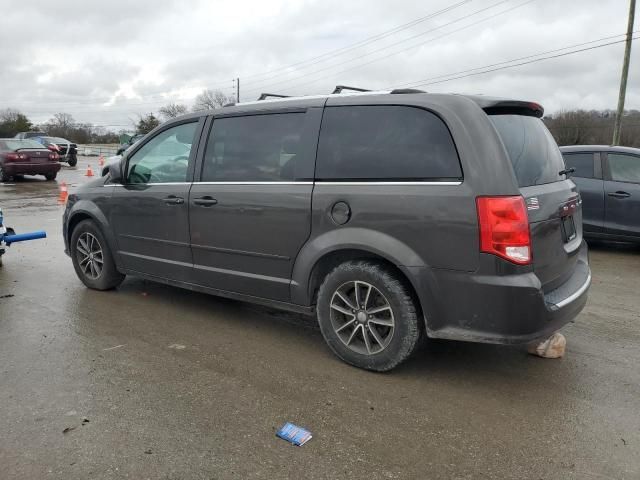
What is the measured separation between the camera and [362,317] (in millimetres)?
3549

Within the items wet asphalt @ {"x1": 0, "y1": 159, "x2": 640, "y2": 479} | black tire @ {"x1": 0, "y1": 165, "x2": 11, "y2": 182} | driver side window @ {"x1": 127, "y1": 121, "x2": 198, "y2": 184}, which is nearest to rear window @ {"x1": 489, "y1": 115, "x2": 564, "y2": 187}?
wet asphalt @ {"x1": 0, "y1": 159, "x2": 640, "y2": 479}

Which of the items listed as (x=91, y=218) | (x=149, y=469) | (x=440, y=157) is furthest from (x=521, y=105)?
(x=91, y=218)

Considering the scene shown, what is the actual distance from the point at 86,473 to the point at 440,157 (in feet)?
8.34

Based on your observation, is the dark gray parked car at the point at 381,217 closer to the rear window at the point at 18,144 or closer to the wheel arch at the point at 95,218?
the wheel arch at the point at 95,218

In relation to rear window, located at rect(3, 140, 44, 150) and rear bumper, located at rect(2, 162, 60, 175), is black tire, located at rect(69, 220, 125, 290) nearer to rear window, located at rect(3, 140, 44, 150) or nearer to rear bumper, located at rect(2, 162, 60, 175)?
rear bumper, located at rect(2, 162, 60, 175)

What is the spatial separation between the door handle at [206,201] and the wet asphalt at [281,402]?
1038mm

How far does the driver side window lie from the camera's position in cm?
460

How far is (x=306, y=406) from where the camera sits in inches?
123

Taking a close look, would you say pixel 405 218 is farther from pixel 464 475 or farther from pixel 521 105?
pixel 464 475

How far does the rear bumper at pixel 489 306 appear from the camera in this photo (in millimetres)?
3033

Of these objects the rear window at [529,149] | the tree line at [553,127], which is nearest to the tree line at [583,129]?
the tree line at [553,127]

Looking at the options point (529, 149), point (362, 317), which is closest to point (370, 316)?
point (362, 317)

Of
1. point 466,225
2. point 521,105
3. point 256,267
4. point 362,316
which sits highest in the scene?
point 521,105

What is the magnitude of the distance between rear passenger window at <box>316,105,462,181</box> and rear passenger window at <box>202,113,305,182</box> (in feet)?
0.92
